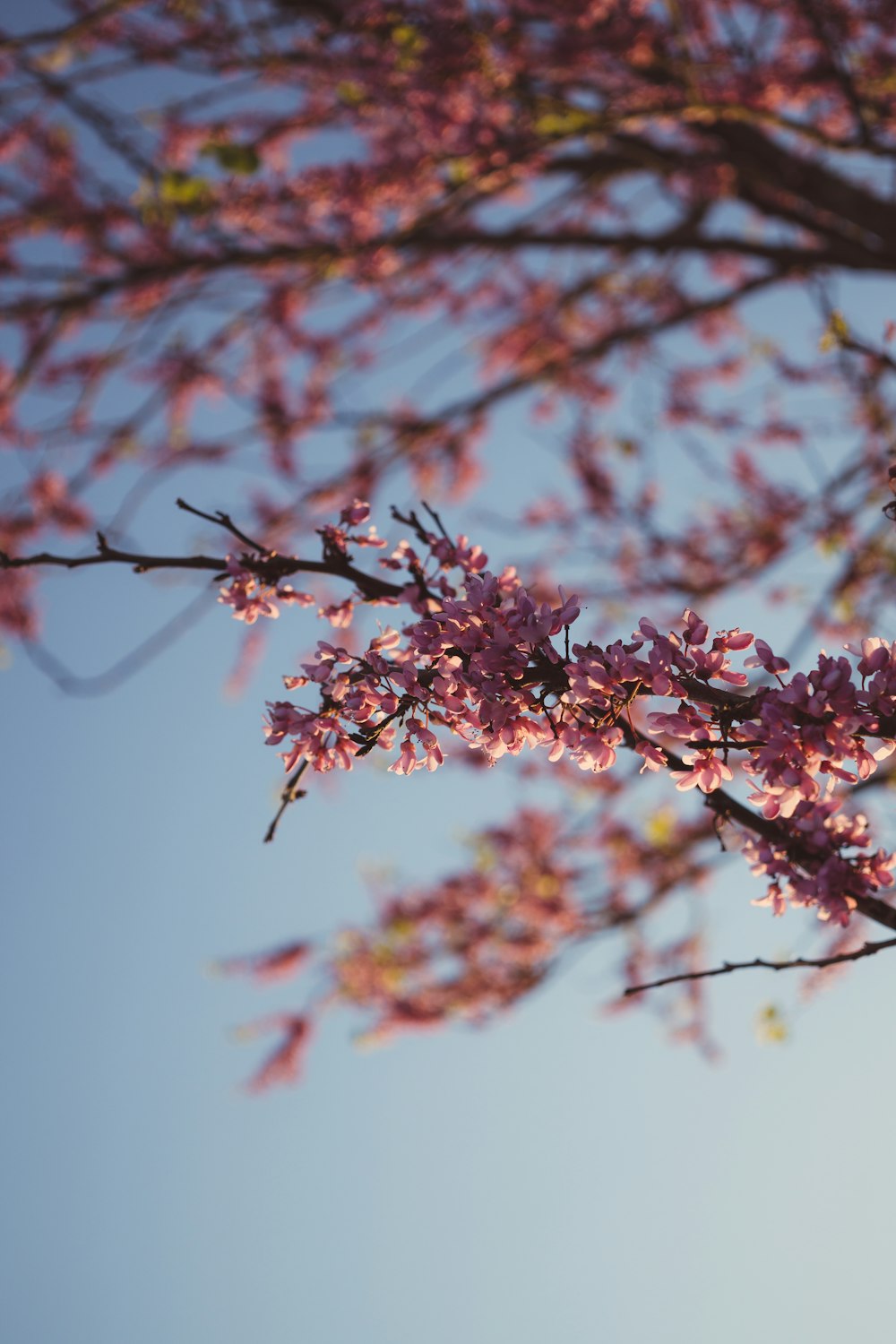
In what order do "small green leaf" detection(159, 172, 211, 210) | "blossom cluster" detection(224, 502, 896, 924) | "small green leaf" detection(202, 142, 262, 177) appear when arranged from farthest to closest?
1. "small green leaf" detection(159, 172, 211, 210)
2. "small green leaf" detection(202, 142, 262, 177)
3. "blossom cluster" detection(224, 502, 896, 924)

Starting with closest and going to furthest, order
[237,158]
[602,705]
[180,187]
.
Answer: [602,705] → [237,158] → [180,187]

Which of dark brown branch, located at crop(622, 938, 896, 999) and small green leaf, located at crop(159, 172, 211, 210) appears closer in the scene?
dark brown branch, located at crop(622, 938, 896, 999)

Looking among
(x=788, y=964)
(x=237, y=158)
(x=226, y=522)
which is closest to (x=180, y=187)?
(x=237, y=158)

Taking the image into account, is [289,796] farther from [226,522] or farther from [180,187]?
[180,187]

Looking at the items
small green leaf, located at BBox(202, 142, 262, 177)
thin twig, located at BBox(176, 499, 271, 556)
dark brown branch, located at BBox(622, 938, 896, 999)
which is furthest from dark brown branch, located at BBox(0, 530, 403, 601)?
small green leaf, located at BBox(202, 142, 262, 177)

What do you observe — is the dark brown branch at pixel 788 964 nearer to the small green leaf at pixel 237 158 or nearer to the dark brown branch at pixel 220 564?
the dark brown branch at pixel 220 564

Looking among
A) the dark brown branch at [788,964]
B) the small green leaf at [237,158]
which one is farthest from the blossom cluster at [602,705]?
the small green leaf at [237,158]

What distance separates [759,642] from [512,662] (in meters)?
0.41

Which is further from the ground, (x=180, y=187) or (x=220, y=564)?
(x=180, y=187)

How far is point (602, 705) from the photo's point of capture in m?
1.48

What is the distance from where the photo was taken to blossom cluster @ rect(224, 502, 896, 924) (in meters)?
1.37

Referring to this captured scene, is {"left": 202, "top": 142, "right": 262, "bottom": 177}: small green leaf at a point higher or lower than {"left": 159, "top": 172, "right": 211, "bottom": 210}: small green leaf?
lower

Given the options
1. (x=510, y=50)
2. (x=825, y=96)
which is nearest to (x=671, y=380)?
(x=825, y=96)

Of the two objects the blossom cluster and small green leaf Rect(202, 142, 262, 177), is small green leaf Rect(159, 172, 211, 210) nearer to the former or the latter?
small green leaf Rect(202, 142, 262, 177)
